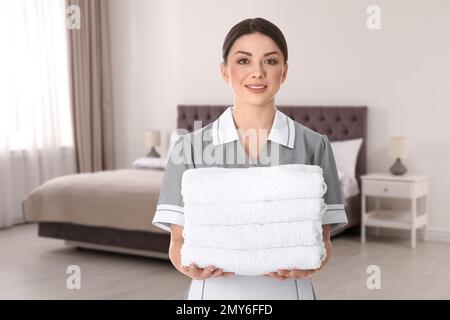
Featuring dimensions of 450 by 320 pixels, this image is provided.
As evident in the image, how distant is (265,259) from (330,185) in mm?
208

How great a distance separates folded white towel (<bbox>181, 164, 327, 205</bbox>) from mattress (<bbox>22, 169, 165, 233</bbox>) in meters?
3.51

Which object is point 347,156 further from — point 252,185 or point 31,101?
point 252,185

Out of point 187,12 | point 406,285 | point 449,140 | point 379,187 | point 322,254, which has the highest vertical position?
point 187,12

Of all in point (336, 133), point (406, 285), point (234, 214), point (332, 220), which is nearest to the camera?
point (234, 214)

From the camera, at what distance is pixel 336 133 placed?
5707 millimetres

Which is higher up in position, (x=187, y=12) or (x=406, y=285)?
(x=187, y=12)

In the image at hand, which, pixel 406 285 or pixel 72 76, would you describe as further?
pixel 72 76

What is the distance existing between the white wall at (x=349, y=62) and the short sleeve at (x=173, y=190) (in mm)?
4575

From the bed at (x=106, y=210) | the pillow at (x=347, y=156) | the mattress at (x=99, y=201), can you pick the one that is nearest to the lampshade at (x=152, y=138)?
the bed at (x=106, y=210)

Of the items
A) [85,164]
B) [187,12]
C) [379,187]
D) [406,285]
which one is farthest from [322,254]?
[85,164]

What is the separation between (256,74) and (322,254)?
31cm

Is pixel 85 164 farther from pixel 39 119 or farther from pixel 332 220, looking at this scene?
pixel 332 220

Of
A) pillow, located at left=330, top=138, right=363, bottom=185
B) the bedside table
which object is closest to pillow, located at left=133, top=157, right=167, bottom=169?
pillow, located at left=330, top=138, right=363, bottom=185

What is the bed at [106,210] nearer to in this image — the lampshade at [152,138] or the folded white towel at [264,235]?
the lampshade at [152,138]
